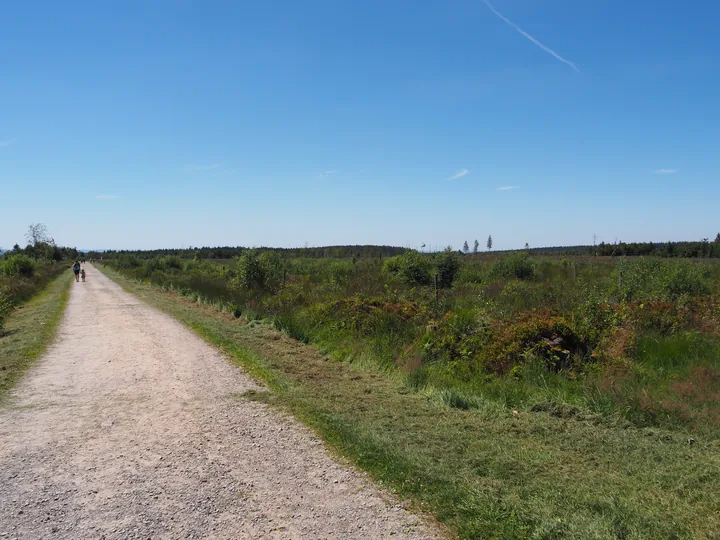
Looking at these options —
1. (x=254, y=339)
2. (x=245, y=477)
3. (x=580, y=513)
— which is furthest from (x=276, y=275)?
(x=580, y=513)

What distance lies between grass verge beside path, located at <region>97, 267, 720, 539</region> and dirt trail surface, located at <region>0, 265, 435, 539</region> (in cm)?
40

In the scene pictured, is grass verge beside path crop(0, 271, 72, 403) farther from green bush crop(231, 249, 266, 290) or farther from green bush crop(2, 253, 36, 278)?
green bush crop(2, 253, 36, 278)

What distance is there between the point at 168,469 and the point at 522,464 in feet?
11.4

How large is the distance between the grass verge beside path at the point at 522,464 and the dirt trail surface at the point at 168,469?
404 millimetres

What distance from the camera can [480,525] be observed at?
3586mm

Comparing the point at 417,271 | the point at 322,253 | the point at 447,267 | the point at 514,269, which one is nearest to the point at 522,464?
the point at 417,271

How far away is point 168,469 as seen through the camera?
15.5ft

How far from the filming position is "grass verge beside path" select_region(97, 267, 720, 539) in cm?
358

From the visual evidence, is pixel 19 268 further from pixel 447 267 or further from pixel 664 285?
pixel 664 285

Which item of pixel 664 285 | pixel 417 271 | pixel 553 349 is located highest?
pixel 417 271

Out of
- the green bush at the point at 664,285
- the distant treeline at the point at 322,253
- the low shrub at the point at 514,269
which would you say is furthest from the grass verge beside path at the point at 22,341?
the distant treeline at the point at 322,253

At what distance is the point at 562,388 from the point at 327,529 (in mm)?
4523

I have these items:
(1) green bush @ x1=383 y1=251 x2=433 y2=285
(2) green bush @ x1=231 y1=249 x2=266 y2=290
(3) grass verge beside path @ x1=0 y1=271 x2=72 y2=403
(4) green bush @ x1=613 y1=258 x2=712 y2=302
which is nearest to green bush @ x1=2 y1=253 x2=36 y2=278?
(3) grass verge beside path @ x1=0 y1=271 x2=72 y2=403

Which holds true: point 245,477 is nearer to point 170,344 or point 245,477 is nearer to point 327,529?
point 327,529
